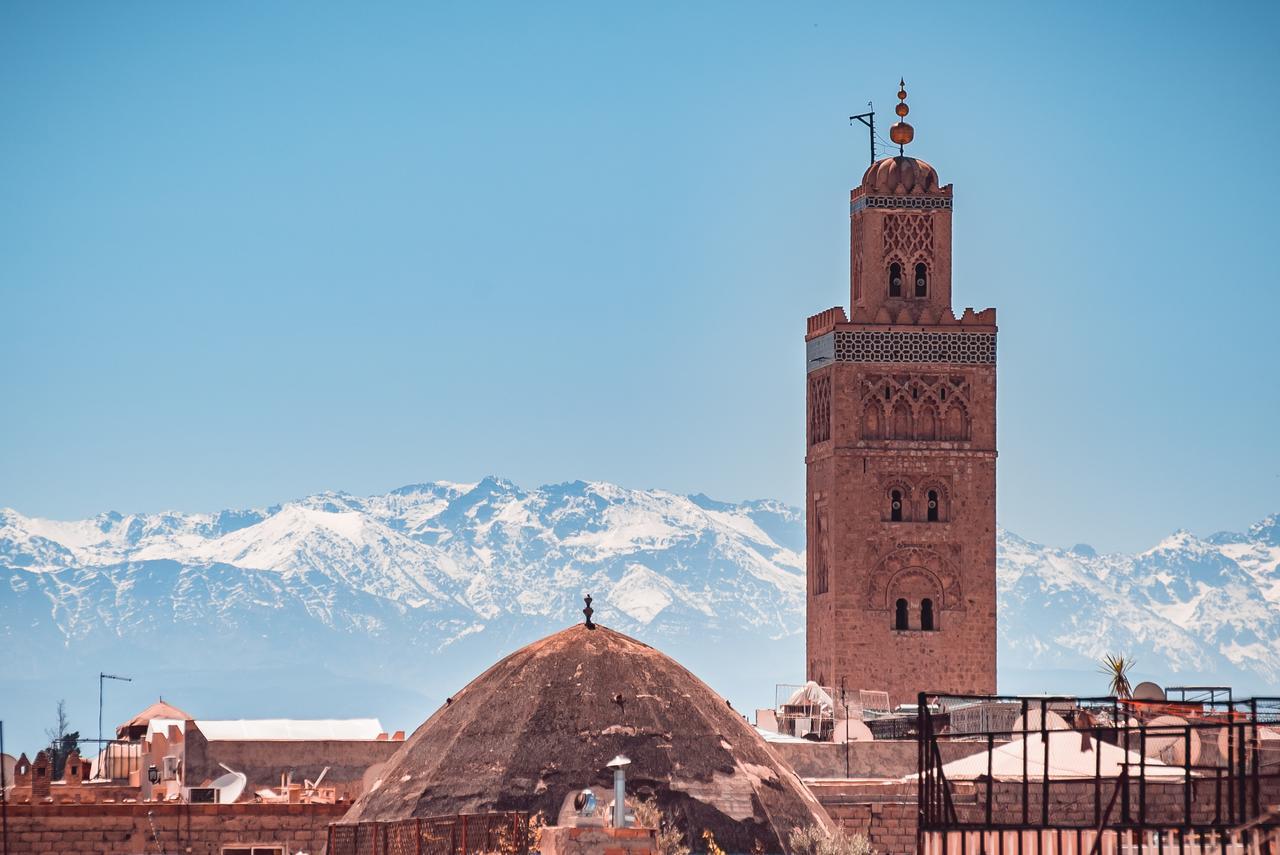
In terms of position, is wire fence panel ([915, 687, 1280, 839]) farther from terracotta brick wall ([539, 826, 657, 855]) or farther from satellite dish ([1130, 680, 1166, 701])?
terracotta brick wall ([539, 826, 657, 855])

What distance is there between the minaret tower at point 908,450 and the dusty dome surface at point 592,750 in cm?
4542

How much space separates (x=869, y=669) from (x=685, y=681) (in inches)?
1786

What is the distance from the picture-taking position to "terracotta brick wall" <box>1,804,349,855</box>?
116 ft

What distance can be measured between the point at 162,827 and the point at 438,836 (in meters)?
7.65

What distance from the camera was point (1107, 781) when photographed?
117 feet

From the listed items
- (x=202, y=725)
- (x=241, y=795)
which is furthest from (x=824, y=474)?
(x=241, y=795)

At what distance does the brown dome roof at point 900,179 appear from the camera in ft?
259

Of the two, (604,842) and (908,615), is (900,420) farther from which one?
(604,842)

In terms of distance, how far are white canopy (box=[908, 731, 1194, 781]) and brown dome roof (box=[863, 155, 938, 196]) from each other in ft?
114

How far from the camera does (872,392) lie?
257 feet

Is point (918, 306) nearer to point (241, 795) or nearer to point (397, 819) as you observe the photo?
point (241, 795)

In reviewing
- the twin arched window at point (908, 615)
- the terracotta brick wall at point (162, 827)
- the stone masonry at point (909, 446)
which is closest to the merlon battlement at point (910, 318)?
the stone masonry at point (909, 446)

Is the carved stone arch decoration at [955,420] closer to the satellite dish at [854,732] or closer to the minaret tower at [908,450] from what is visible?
the minaret tower at [908,450]

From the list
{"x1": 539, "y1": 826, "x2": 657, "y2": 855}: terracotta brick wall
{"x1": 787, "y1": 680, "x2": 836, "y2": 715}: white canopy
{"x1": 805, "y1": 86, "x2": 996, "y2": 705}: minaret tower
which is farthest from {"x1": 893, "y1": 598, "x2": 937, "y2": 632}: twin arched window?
{"x1": 539, "y1": 826, "x2": 657, "y2": 855}: terracotta brick wall
